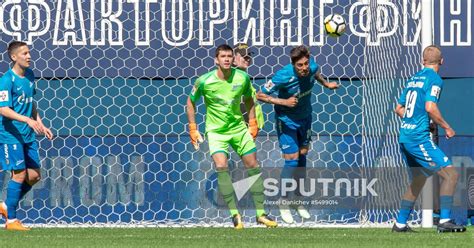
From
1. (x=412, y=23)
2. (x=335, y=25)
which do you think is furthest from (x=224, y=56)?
(x=412, y=23)

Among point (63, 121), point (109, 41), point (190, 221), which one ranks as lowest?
point (190, 221)

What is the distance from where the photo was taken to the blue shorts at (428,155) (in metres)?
9.12

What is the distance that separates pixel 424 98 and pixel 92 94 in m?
3.24

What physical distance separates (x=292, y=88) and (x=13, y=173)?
8.08 feet

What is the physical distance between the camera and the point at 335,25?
1046 cm

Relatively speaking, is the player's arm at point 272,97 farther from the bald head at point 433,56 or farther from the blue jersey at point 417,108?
the bald head at point 433,56

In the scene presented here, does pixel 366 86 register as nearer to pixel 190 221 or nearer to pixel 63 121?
pixel 190 221

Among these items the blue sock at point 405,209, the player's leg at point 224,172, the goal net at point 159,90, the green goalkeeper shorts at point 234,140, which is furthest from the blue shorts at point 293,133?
the blue sock at point 405,209

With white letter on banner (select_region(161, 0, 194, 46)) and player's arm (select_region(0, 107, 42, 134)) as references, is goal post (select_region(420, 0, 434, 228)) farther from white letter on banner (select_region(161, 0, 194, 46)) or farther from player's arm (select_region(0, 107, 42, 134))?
player's arm (select_region(0, 107, 42, 134))

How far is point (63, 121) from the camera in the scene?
428 inches

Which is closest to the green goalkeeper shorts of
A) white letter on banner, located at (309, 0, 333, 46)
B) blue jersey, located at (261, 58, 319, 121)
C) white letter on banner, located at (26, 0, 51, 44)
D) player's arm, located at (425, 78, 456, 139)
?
blue jersey, located at (261, 58, 319, 121)

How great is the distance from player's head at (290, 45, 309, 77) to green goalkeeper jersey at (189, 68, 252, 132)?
485 mm

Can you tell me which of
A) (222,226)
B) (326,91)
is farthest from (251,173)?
(326,91)

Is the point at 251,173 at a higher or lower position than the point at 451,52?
lower
